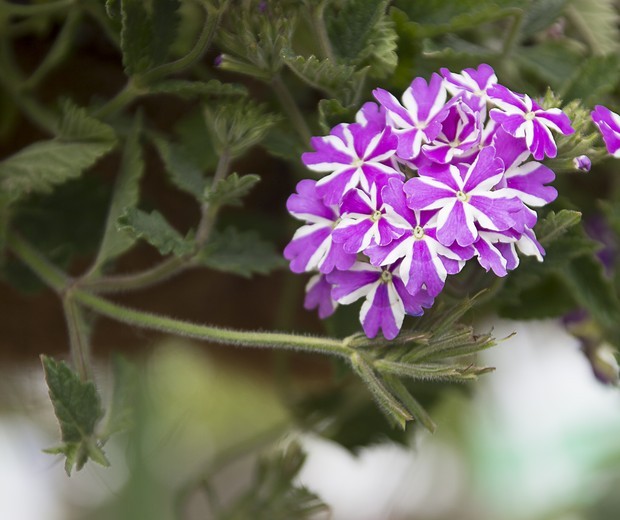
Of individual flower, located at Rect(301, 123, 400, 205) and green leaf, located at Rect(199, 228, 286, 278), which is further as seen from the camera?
green leaf, located at Rect(199, 228, 286, 278)

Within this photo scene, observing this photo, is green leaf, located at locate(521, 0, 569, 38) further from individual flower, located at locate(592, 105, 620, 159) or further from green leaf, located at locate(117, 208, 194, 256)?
green leaf, located at locate(117, 208, 194, 256)

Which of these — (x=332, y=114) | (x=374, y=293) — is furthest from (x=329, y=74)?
(x=374, y=293)

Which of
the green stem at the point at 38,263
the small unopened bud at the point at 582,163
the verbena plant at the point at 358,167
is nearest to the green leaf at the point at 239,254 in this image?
the verbena plant at the point at 358,167

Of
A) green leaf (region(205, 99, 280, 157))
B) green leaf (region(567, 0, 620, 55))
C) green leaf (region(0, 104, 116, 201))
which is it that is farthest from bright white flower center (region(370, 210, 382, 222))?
green leaf (region(567, 0, 620, 55))

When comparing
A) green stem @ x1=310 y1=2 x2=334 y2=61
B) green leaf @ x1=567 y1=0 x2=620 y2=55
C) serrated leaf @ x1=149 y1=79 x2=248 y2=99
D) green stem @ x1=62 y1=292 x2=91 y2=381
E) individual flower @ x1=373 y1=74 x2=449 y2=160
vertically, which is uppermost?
green stem @ x1=310 y1=2 x2=334 y2=61

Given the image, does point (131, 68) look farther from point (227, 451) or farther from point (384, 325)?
point (227, 451)

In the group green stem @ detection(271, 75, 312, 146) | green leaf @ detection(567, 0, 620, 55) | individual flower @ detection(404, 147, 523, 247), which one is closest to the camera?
individual flower @ detection(404, 147, 523, 247)

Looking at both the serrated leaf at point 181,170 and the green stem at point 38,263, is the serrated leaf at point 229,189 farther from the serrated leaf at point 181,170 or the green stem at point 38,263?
the green stem at point 38,263
